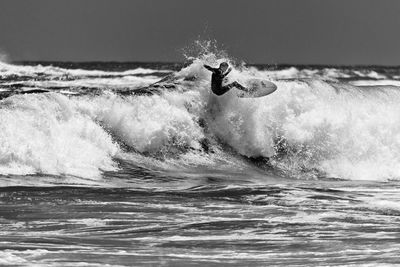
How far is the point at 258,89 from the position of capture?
23.4 meters

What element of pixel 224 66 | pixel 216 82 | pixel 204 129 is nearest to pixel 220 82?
pixel 216 82

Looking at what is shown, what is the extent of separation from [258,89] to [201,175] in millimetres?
4450

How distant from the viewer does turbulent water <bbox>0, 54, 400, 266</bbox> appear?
1178 cm

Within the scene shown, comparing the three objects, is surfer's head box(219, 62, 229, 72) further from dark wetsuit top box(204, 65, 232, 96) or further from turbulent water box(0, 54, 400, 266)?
turbulent water box(0, 54, 400, 266)

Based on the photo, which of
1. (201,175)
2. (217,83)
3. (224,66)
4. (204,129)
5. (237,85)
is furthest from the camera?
(237,85)

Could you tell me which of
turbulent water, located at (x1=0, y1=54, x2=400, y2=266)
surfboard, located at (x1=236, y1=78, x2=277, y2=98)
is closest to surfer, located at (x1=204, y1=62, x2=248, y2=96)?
surfboard, located at (x1=236, y1=78, x2=277, y2=98)

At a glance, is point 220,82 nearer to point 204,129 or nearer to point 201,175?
point 204,129

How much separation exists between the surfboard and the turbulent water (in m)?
0.17

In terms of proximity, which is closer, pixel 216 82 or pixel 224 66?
pixel 224 66

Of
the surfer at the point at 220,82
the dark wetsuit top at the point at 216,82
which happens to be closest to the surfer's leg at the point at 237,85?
the surfer at the point at 220,82

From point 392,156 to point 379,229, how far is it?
1113 centimetres

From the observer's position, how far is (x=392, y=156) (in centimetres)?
2416

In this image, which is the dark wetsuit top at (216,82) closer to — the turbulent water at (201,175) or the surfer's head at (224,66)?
the surfer's head at (224,66)

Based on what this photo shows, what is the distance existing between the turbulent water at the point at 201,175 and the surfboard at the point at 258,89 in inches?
6.8
